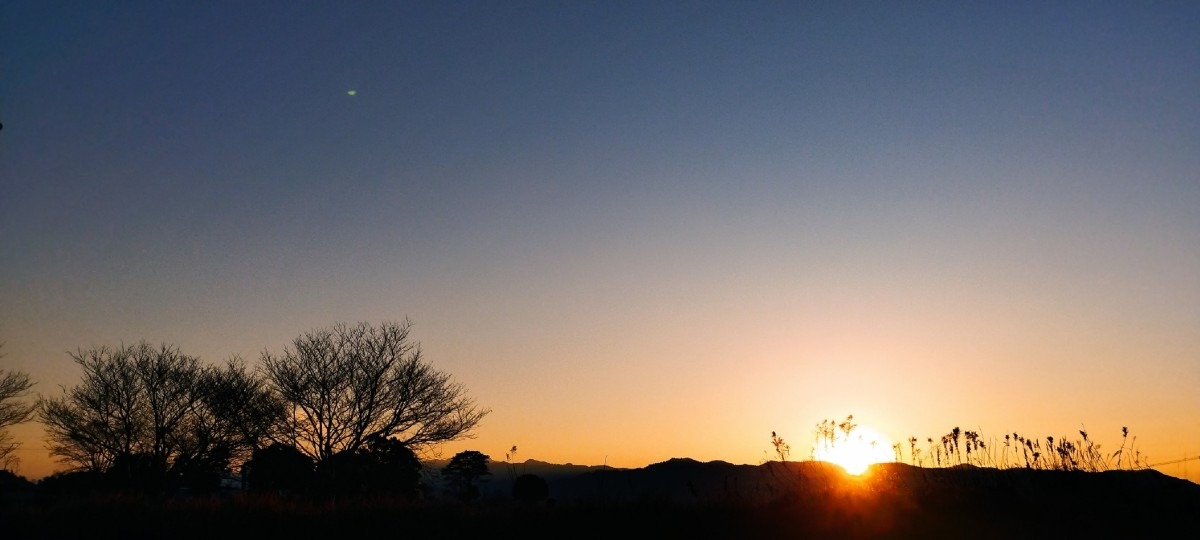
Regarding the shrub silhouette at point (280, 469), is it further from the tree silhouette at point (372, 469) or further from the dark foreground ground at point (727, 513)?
the dark foreground ground at point (727, 513)

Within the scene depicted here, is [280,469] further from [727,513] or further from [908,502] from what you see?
[908,502]

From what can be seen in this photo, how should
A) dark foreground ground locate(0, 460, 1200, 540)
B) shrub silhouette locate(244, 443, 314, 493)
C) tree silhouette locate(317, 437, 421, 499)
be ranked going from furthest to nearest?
shrub silhouette locate(244, 443, 314, 493)
tree silhouette locate(317, 437, 421, 499)
dark foreground ground locate(0, 460, 1200, 540)

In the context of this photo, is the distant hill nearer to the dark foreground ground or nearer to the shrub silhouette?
the dark foreground ground

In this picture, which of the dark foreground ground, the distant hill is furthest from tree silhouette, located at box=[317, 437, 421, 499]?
the distant hill

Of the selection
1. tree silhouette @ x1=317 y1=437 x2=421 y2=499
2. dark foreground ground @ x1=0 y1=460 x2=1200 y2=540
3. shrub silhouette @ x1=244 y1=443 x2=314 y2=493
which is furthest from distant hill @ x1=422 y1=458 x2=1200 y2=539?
shrub silhouette @ x1=244 y1=443 x2=314 y2=493

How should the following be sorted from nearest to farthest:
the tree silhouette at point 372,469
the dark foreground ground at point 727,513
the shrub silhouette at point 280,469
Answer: the dark foreground ground at point 727,513 → the tree silhouette at point 372,469 → the shrub silhouette at point 280,469

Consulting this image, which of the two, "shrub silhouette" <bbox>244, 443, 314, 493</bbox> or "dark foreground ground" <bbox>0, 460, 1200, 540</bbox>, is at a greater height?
"shrub silhouette" <bbox>244, 443, 314, 493</bbox>

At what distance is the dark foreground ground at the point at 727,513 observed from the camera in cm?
1056

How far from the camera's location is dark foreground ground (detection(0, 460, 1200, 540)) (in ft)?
34.7

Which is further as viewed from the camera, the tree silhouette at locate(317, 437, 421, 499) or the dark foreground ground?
the tree silhouette at locate(317, 437, 421, 499)

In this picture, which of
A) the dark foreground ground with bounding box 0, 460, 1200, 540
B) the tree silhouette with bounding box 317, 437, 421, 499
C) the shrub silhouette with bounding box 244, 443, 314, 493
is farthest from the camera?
the shrub silhouette with bounding box 244, 443, 314, 493

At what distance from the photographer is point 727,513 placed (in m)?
11.8

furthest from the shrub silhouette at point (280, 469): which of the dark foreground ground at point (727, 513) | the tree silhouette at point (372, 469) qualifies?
the dark foreground ground at point (727, 513)

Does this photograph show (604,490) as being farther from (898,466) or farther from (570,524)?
(898,466)
